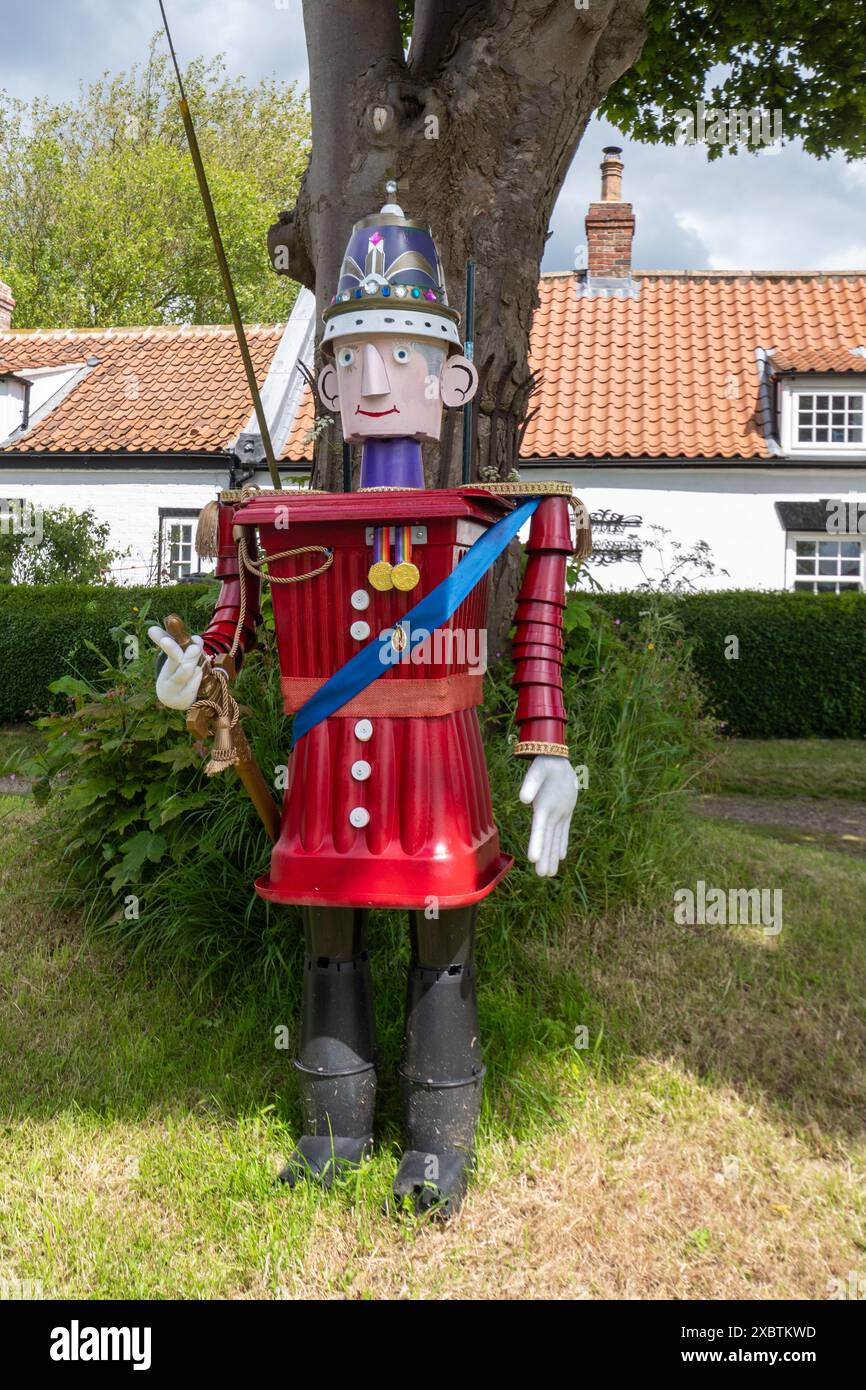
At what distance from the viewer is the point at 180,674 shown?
2416mm

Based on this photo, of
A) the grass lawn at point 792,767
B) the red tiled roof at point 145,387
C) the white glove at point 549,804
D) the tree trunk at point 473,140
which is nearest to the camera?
the white glove at point 549,804

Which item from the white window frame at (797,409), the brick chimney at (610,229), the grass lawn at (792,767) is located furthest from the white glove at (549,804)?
the brick chimney at (610,229)

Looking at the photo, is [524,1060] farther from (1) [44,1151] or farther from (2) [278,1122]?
(1) [44,1151]

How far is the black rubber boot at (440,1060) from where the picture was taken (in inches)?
101

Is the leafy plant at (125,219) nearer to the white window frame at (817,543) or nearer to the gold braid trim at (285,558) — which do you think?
the white window frame at (817,543)

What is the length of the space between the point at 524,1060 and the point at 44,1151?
131cm

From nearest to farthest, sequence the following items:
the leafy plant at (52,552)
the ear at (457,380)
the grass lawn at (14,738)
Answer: the ear at (457,380) < the grass lawn at (14,738) < the leafy plant at (52,552)

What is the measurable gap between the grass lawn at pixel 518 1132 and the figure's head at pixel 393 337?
174cm

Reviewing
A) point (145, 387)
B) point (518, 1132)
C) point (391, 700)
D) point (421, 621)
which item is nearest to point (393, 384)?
point (421, 621)

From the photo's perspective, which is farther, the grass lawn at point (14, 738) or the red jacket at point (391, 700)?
the grass lawn at point (14, 738)

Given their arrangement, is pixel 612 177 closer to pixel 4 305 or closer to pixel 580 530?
pixel 4 305

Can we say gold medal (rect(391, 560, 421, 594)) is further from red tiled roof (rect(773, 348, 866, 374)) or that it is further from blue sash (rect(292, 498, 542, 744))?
red tiled roof (rect(773, 348, 866, 374))

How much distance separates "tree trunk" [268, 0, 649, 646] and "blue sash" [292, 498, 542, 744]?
1.15 m

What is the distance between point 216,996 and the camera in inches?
138
